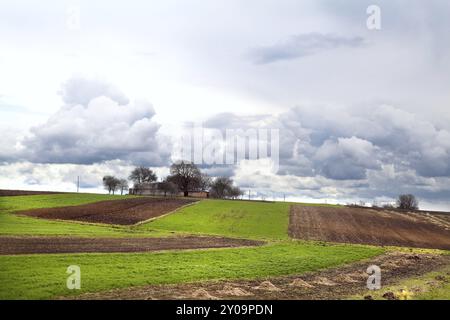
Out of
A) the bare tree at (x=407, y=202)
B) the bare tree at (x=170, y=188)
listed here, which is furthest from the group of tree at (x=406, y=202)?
the bare tree at (x=170, y=188)

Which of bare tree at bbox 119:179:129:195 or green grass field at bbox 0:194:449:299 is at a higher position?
bare tree at bbox 119:179:129:195

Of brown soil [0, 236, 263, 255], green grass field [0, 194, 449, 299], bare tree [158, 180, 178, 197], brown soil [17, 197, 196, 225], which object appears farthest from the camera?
bare tree [158, 180, 178, 197]

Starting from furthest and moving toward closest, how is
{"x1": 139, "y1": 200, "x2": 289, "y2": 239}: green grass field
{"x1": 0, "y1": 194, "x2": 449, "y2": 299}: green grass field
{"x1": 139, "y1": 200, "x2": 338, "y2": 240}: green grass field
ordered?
{"x1": 139, "y1": 200, "x2": 289, "y2": 239}: green grass field, {"x1": 139, "y1": 200, "x2": 338, "y2": 240}: green grass field, {"x1": 0, "y1": 194, "x2": 449, "y2": 299}: green grass field

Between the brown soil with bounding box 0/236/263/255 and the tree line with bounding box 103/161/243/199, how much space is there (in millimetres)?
103834

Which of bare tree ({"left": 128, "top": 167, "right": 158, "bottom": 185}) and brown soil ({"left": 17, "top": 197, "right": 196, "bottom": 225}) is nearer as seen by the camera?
brown soil ({"left": 17, "top": 197, "right": 196, "bottom": 225})

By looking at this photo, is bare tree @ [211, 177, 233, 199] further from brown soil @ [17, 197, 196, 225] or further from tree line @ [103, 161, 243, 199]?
brown soil @ [17, 197, 196, 225]

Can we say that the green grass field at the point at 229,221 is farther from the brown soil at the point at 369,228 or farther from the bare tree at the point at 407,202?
the bare tree at the point at 407,202

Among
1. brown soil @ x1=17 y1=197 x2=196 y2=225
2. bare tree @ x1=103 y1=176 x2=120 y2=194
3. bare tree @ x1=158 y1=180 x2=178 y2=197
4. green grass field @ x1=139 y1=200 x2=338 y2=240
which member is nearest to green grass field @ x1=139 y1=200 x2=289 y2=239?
green grass field @ x1=139 y1=200 x2=338 y2=240

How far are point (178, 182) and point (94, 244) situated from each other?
391ft

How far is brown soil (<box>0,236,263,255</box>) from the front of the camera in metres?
39.3
